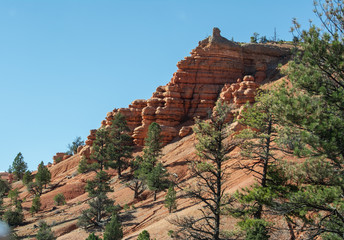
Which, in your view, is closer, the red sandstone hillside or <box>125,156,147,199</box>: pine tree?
<box>125,156,147,199</box>: pine tree

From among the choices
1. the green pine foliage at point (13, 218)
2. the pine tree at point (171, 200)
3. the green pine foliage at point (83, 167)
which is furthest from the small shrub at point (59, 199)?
the pine tree at point (171, 200)

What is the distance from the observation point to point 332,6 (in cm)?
1560

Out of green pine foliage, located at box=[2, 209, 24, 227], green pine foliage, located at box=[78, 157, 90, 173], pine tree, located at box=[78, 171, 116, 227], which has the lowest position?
pine tree, located at box=[78, 171, 116, 227]

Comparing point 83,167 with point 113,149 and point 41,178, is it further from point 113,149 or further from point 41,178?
point 113,149

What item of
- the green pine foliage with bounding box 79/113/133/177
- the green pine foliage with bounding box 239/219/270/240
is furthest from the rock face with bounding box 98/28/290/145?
the green pine foliage with bounding box 239/219/270/240

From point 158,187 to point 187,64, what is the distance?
34603 millimetres

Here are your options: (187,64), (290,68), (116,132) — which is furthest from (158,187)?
(187,64)

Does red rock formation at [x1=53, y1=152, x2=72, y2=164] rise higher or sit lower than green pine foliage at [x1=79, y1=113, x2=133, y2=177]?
higher

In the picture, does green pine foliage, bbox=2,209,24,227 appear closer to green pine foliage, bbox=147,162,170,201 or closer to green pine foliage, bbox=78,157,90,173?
green pine foliage, bbox=78,157,90,173

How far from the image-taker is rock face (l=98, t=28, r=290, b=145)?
209ft

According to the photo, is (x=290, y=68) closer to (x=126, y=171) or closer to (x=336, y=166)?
(x=336, y=166)

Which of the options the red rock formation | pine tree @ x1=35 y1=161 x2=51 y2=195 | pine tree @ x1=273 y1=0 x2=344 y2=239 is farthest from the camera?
the red rock formation

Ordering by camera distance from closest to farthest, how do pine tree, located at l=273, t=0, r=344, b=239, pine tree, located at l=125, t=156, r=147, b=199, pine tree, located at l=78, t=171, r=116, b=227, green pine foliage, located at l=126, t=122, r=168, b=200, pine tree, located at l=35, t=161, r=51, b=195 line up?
pine tree, located at l=273, t=0, r=344, b=239, pine tree, located at l=78, t=171, r=116, b=227, green pine foliage, located at l=126, t=122, r=168, b=200, pine tree, located at l=125, t=156, r=147, b=199, pine tree, located at l=35, t=161, r=51, b=195

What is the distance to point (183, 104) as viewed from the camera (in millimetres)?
65938
